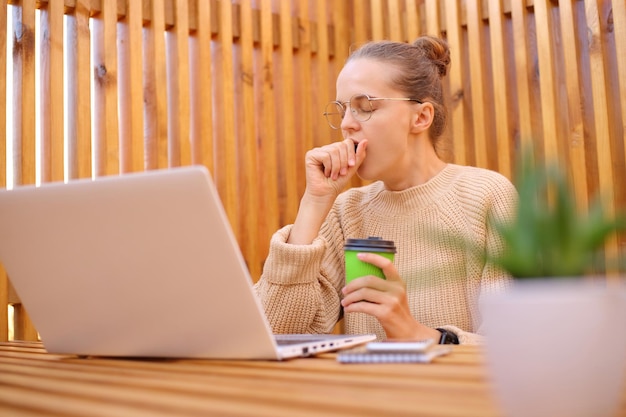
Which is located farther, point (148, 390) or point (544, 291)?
point (148, 390)

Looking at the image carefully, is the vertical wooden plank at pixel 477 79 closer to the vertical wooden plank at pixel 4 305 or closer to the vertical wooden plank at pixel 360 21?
the vertical wooden plank at pixel 360 21

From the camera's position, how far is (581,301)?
0.49 metres

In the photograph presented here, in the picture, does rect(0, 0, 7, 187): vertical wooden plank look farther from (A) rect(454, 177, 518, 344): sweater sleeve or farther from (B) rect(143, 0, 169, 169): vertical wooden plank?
(A) rect(454, 177, 518, 344): sweater sleeve

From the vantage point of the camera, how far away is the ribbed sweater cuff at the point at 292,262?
1625 millimetres

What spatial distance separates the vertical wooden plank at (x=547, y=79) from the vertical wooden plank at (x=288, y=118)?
993mm

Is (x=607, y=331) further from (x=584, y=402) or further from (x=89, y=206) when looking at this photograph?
(x=89, y=206)

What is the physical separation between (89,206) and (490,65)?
2.21 metres

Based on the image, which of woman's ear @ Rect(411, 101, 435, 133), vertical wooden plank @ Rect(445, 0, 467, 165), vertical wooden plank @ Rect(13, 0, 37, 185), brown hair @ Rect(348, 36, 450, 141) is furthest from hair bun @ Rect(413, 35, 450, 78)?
vertical wooden plank @ Rect(13, 0, 37, 185)

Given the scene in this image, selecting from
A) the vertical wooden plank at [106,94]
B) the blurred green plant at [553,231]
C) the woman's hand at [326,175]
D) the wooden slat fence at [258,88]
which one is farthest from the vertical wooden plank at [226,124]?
the blurred green plant at [553,231]

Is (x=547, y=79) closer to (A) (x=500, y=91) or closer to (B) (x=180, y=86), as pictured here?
(A) (x=500, y=91)

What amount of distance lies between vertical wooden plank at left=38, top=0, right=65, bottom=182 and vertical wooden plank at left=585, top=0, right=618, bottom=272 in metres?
1.79

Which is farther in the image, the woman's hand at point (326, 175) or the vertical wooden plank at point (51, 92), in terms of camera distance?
the vertical wooden plank at point (51, 92)

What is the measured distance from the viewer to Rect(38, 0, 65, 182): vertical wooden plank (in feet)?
7.64

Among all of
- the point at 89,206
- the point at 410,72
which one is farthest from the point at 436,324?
the point at 89,206
